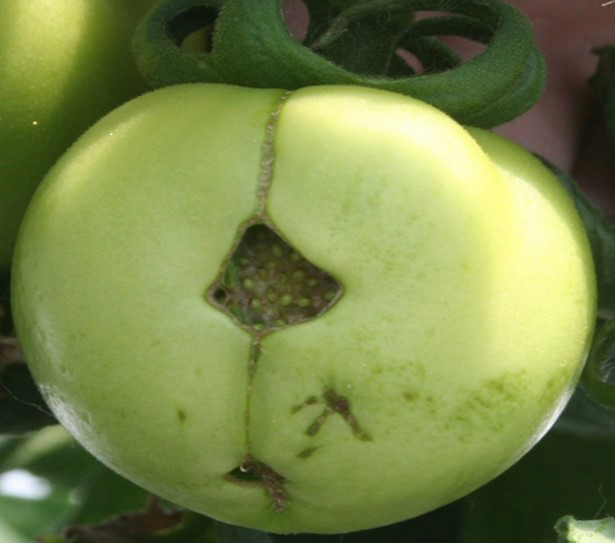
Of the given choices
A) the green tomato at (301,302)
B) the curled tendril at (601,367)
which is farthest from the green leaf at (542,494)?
the green tomato at (301,302)

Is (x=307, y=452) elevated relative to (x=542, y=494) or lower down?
elevated

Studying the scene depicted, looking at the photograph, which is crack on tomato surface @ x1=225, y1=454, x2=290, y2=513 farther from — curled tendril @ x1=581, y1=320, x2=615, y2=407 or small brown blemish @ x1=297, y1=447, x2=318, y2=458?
curled tendril @ x1=581, y1=320, x2=615, y2=407

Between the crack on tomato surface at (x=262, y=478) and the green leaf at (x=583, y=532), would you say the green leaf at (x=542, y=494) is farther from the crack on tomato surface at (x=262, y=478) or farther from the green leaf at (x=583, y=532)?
the crack on tomato surface at (x=262, y=478)

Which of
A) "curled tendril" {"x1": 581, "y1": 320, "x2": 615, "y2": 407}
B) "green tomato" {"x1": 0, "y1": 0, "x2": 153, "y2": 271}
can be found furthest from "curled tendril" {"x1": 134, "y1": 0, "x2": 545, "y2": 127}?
"curled tendril" {"x1": 581, "y1": 320, "x2": 615, "y2": 407}

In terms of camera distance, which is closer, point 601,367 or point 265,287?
point 265,287

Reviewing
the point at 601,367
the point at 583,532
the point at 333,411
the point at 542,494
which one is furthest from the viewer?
the point at 542,494

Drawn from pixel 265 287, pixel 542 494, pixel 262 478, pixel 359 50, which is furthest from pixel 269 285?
pixel 542 494

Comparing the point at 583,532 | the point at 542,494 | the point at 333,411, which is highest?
the point at 333,411

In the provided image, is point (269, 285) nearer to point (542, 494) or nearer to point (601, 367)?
point (601, 367)
